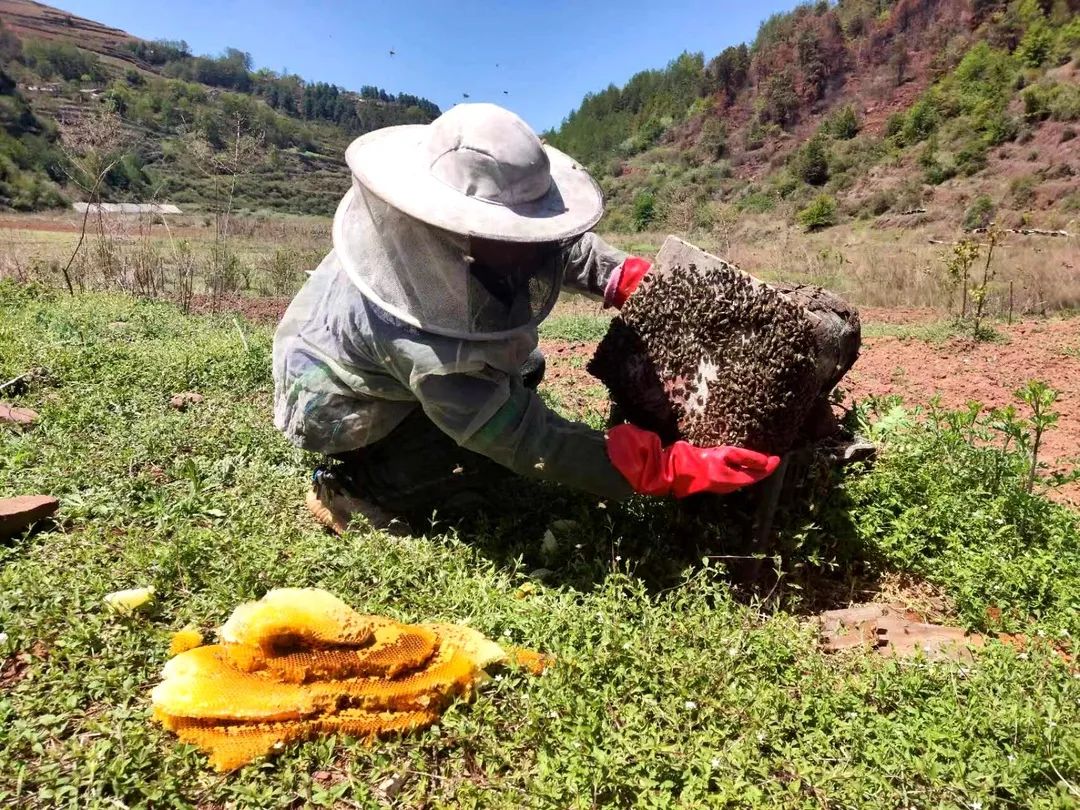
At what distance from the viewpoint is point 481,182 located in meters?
2.68

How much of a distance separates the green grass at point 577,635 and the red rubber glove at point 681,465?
1.12ft

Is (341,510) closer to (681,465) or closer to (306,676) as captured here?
(306,676)

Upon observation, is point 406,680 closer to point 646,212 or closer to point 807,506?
point 807,506

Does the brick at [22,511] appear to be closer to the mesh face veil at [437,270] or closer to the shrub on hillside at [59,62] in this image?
the mesh face veil at [437,270]

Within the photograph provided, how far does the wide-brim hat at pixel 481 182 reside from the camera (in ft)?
8.55

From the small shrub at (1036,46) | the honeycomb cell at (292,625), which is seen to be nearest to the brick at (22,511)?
the honeycomb cell at (292,625)

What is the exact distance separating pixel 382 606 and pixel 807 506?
2.14 m

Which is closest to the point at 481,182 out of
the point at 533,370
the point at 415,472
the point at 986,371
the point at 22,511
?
the point at 533,370

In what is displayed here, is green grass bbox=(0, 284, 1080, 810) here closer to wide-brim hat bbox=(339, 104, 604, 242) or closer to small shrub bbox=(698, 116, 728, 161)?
wide-brim hat bbox=(339, 104, 604, 242)

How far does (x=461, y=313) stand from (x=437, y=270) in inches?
7.7

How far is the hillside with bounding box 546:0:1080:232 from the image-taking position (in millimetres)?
33688

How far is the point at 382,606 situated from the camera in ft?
9.18

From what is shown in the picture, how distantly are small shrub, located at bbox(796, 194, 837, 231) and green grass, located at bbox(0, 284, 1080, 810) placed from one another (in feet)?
122

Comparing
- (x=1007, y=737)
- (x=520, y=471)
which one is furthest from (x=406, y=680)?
(x=1007, y=737)
